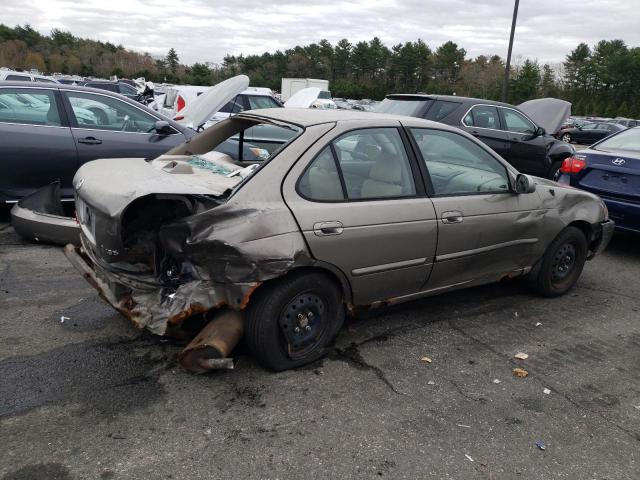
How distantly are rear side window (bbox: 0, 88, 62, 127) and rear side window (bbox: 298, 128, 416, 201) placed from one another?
4.14 meters

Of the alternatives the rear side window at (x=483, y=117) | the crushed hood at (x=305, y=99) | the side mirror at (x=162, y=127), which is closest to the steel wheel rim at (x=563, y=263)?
the rear side window at (x=483, y=117)

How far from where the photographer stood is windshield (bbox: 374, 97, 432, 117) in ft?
27.7

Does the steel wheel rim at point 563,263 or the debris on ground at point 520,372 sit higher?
the steel wheel rim at point 563,263

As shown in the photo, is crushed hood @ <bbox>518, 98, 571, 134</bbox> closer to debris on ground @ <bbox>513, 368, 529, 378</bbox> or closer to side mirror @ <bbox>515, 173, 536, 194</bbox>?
side mirror @ <bbox>515, 173, 536, 194</bbox>

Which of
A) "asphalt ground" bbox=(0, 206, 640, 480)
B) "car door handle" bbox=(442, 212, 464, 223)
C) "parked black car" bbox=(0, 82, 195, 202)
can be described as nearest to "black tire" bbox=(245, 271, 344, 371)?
"asphalt ground" bbox=(0, 206, 640, 480)

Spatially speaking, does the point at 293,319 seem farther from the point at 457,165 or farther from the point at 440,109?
the point at 440,109

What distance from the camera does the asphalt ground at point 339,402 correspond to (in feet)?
8.47

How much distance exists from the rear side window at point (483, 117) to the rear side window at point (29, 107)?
604cm

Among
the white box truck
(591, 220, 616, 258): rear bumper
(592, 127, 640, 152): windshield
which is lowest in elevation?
(591, 220, 616, 258): rear bumper

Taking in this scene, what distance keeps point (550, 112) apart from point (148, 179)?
1250 centimetres

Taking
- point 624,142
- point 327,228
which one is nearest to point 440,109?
point 624,142

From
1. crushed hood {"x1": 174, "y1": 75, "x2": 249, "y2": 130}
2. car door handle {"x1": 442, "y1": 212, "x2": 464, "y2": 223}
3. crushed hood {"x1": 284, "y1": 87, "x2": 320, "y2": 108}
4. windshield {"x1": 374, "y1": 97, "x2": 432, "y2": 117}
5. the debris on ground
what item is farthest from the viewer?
crushed hood {"x1": 284, "y1": 87, "x2": 320, "y2": 108}

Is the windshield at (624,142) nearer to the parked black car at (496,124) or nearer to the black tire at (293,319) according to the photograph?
the parked black car at (496,124)

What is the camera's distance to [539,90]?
49.2 metres
